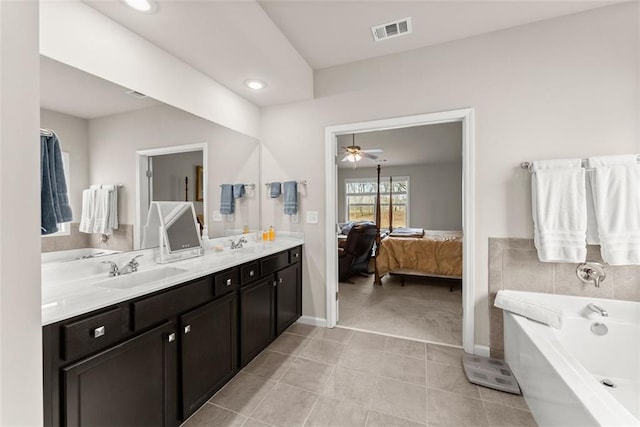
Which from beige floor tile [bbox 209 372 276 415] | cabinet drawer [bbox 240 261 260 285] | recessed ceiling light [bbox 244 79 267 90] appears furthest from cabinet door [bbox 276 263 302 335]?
recessed ceiling light [bbox 244 79 267 90]

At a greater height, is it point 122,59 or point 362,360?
point 122,59

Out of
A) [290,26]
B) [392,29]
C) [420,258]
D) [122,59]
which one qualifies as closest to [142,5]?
[122,59]

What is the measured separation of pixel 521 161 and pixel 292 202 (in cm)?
210

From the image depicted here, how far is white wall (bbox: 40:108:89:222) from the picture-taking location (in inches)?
60.0

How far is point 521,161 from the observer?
2.25 metres

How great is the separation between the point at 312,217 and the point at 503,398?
7.00 feet

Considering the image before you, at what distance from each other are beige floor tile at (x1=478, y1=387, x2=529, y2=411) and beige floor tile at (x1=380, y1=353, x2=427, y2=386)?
1.27 ft

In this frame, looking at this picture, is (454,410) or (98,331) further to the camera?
(454,410)

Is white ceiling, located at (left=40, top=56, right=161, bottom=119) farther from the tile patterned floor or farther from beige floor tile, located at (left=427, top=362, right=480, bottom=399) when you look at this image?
beige floor tile, located at (left=427, top=362, right=480, bottom=399)

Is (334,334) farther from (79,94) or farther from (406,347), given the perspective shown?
(79,94)

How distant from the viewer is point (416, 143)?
5.65m

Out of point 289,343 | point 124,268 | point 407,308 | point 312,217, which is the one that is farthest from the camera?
point 407,308

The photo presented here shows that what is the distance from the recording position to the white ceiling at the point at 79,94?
4.75 feet

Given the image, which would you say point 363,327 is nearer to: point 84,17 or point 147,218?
point 147,218
